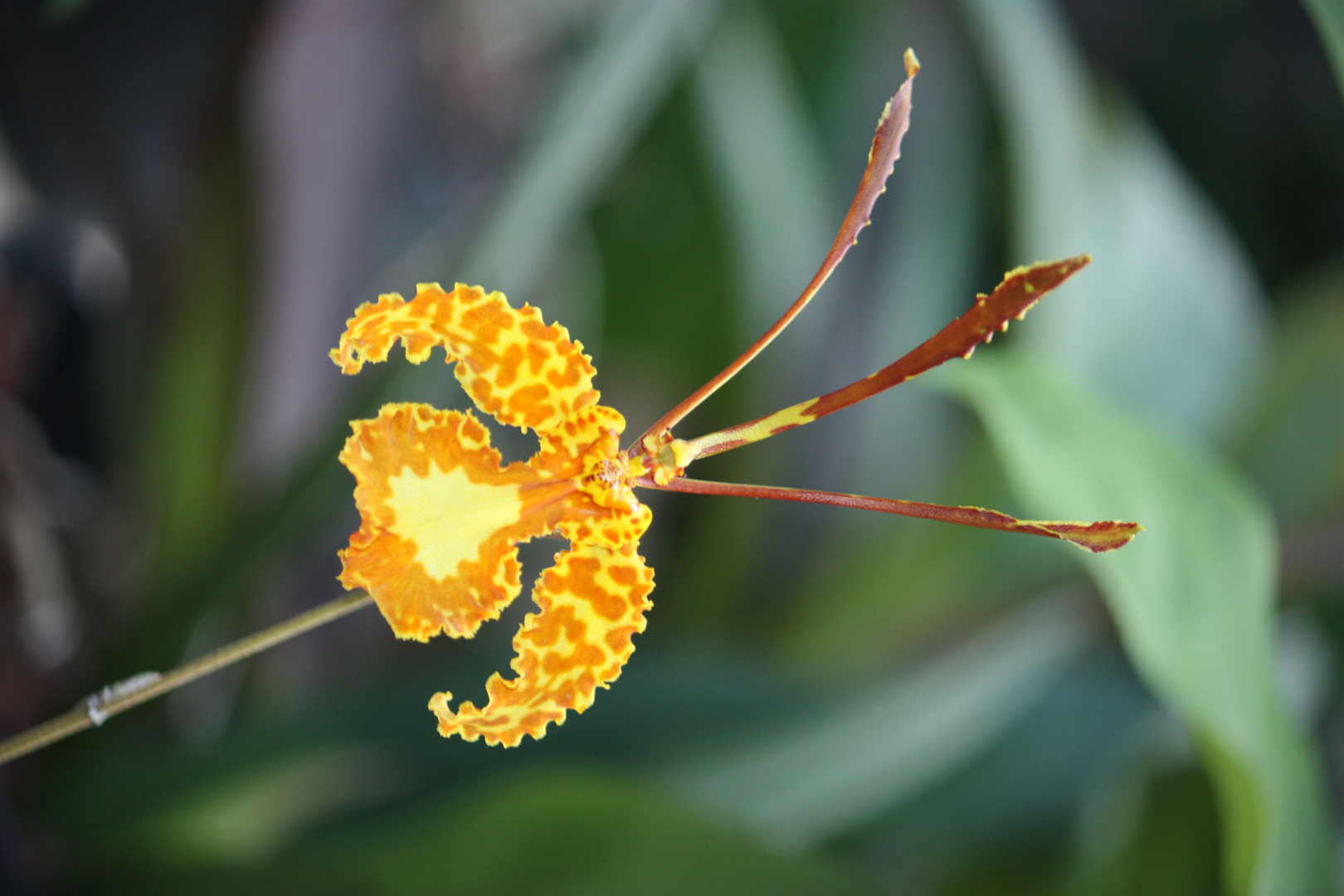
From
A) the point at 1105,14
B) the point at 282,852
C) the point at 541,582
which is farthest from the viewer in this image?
the point at 1105,14

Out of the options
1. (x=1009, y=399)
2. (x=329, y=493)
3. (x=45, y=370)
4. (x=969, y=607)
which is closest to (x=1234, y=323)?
(x=969, y=607)

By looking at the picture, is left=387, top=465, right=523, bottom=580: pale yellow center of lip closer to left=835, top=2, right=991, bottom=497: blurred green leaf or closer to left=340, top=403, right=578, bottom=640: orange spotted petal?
left=340, top=403, right=578, bottom=640: orange spotted petal

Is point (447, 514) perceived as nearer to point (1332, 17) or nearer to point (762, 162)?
point (1332, 17)

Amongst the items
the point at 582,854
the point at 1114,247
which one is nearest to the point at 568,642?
the point at 582,854

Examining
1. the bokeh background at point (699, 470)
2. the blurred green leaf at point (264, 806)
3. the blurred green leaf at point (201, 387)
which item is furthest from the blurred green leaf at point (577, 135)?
the blurred green leaf at point (264, 806)

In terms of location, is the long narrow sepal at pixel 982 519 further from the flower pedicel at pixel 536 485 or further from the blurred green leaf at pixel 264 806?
the blurred green leaf at pixel 264 806

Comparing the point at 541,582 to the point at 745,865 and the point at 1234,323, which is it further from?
the point at 1234,323

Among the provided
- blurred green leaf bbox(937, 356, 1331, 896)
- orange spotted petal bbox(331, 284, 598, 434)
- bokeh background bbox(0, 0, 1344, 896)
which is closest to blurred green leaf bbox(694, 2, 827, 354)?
bokeh background bbox(0, 0, 1344, 896)
